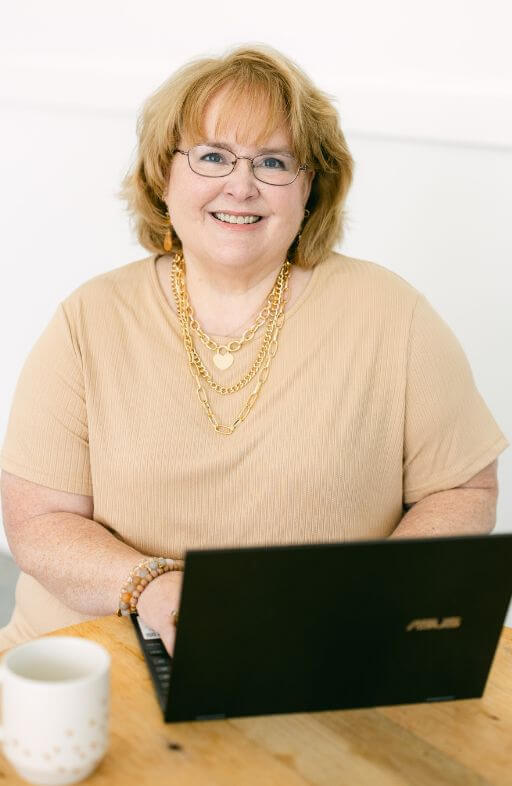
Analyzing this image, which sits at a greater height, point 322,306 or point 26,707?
point 322,306

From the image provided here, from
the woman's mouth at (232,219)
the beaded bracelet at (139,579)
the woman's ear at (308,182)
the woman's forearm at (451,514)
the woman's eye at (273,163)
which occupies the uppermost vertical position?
the woman's eye at (273,163)

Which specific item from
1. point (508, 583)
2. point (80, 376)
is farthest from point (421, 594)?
point (80, 376)

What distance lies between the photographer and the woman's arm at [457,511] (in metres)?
1.70

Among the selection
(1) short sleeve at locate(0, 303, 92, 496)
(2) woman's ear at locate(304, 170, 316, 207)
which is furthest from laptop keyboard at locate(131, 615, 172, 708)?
(2) woman's ear at locate(304, 170, 316, 207)

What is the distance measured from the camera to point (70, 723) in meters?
0.98

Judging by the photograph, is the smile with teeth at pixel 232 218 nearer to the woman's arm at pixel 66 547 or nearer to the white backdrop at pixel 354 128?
the woman's arm at pixel 66 547

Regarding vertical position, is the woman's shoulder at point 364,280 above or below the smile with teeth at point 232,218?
below

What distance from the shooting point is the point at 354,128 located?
274cm

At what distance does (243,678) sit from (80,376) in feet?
2.57

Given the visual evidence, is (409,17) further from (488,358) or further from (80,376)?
(80,376)

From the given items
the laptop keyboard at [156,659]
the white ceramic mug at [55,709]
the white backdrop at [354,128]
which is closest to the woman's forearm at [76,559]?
the laptop keyboard at [156,659]

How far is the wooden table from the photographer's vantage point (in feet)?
3.54

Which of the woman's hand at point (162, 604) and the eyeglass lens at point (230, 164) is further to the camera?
the eyeglass lens at point (230, 164)

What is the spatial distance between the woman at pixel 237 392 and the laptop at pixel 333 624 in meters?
0.54
